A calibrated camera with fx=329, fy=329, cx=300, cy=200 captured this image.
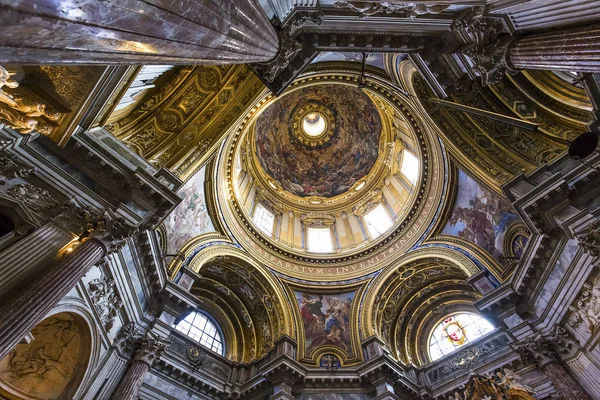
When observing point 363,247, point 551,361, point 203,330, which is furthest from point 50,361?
point 363,247

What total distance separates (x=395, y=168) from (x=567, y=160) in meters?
10.6

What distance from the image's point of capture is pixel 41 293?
19.0ft

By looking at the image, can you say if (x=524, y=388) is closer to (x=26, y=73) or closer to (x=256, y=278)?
(x=256, y=278)

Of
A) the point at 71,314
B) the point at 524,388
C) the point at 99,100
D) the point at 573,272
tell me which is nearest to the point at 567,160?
the point at 573,272

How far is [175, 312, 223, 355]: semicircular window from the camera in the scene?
13.2m

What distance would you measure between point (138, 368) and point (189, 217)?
18.9 ft

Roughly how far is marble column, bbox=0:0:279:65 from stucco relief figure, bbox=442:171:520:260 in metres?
11.3

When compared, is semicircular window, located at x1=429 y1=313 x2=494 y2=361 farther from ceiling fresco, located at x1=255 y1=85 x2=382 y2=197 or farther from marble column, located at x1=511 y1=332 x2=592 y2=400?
ceiling fresco, located at x1=255 y1=85 x2=382 y2=197

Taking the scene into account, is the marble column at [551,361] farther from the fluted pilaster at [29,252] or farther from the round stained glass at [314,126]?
the round stained glass at [314,126]

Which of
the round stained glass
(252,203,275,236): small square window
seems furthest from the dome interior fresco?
the round stained glass

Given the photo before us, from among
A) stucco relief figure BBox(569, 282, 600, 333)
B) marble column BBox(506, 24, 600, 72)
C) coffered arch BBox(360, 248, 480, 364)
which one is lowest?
stucco relief figure BBox(569, 282, 600, 333)

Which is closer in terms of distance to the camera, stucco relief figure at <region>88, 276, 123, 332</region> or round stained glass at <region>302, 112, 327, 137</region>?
stucco relief figure at <region>88, 276, 123, 332</region>

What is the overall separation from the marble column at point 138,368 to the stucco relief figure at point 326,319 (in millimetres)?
6779

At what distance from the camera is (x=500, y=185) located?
1039 cm
